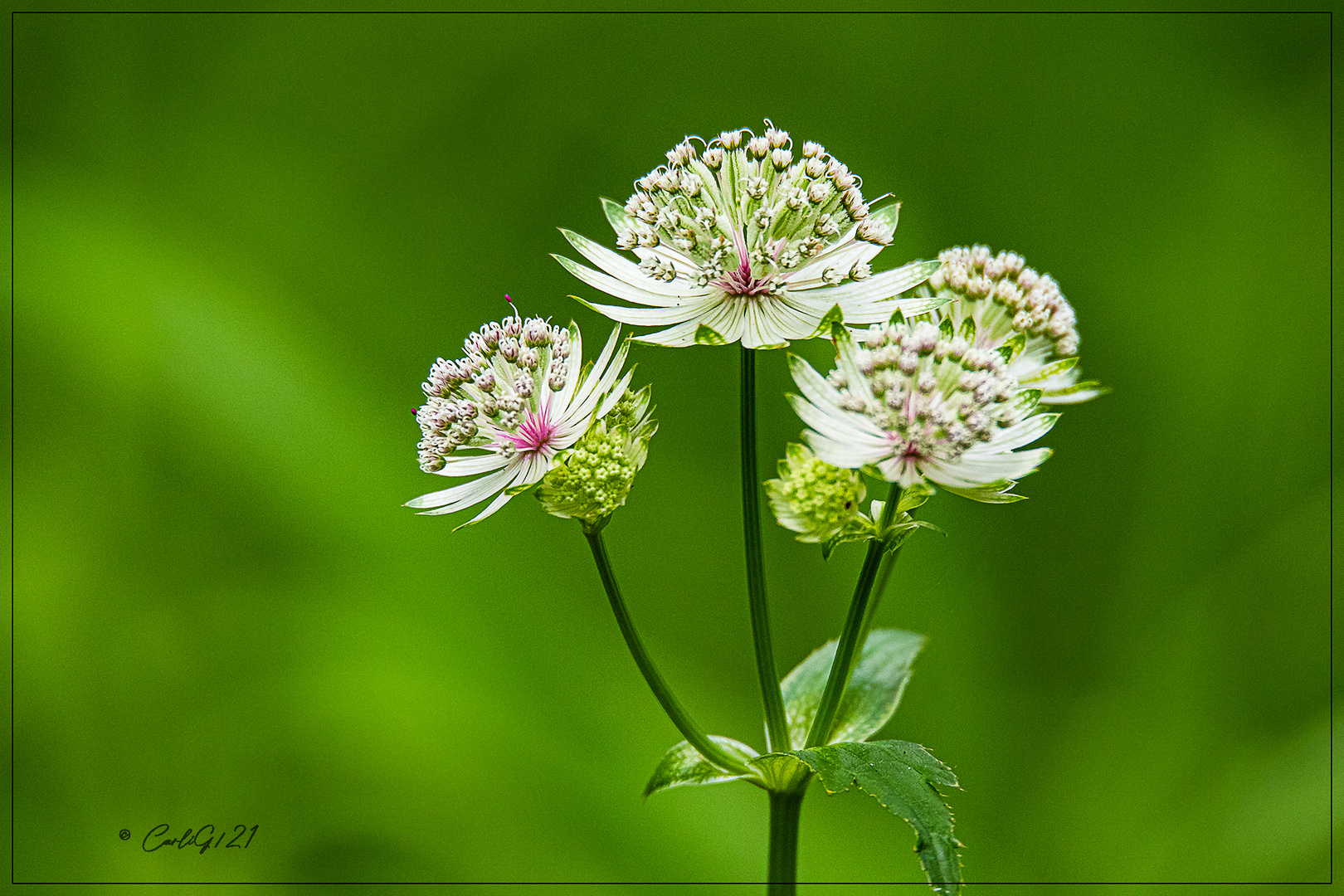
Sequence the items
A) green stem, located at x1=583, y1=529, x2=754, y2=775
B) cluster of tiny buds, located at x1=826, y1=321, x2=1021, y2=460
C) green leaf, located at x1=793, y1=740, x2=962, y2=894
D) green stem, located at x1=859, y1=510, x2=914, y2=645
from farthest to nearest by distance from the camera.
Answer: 1. green stem, located at x1=859, y1=510, x2=914, y2=645
2. green stem, located at x1=583, y1=529, x2=754, y2=775
3. cluster of tiny buds, located at x1=826, y1=321, x2=1021, y2=460
4. green leaf, located at x1=793, y1=740, x2=962, y2=894

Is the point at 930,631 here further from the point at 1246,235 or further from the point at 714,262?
the point at 714,262

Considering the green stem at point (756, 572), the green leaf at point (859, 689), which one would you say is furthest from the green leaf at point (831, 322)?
the green leaf at point (859, 689)

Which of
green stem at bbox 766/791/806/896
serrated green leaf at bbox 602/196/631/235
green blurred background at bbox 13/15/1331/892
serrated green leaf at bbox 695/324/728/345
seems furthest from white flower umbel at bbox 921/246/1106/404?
green blurred background at bbox 13/15/1331/892

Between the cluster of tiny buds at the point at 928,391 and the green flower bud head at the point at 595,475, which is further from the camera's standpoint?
the green flower bud head at the point at 595,475

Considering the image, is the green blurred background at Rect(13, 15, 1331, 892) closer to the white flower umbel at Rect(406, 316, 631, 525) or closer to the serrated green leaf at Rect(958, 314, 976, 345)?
the white flower umbel at Rect(406, 316, 631, 525)

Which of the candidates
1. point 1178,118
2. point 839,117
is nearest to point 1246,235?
point 1178,118

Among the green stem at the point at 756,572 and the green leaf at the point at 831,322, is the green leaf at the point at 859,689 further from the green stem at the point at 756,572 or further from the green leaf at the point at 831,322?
the green leaf at the point at 831,322

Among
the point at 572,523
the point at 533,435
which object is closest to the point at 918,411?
the point at 533,435
